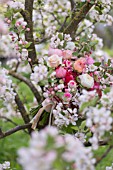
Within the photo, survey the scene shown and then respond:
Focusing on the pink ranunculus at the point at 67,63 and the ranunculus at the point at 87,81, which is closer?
the ranunculus at the point at 87,81

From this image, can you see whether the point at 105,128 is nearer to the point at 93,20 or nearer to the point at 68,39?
the point at 68,39

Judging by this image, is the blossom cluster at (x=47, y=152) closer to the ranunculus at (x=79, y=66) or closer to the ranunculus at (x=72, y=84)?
the ranunculus at (x=72, y=84)

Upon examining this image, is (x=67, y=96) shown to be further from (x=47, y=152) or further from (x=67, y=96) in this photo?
(x=47, y=152)

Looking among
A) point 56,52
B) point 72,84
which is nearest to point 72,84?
point 72,84

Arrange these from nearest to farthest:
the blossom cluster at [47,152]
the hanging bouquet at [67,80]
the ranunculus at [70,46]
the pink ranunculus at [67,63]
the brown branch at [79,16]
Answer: the blossom cluster at [47,152] < the hanging bouquet at [67,80] < the pink ranunculus at [67,63] < the ranunculus at [70,46] < the brown branch at [79,16]

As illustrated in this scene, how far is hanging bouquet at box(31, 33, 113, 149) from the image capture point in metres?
1.61

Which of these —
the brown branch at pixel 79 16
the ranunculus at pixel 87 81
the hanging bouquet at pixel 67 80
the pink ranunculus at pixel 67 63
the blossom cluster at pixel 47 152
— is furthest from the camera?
the brown branch at pixel 79 16

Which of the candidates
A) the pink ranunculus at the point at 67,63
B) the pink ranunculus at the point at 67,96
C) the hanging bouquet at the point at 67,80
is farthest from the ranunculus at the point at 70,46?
the pink ranunculus at the point at 67,96

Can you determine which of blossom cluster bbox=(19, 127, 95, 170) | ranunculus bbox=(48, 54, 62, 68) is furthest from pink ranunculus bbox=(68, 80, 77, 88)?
blossom cluster bbox=(19, 127, 95, 170)

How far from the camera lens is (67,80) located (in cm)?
177

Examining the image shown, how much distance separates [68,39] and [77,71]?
203 mm

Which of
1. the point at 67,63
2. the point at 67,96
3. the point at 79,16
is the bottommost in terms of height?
the point at 67,96

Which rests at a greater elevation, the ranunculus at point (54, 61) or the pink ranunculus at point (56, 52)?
the pink ranunculus at point (56, 52)

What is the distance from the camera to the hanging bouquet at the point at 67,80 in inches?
63.3
